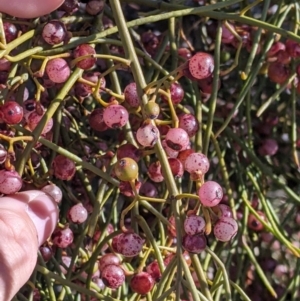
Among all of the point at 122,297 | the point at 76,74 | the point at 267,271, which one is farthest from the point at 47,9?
the point at 267,271

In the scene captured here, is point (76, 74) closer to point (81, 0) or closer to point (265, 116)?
point (81, 0)

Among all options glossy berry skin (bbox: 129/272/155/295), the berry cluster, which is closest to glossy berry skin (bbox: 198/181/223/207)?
the berry cluster

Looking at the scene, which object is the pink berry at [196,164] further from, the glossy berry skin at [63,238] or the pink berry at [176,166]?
the glossy berry skin at [63,238]

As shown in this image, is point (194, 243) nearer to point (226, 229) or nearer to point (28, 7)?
point (226, 229)

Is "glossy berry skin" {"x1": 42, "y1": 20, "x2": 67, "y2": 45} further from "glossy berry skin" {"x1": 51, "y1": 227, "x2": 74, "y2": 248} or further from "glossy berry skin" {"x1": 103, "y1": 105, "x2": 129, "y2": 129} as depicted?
"glossy berry skin" {"x1": 51, "y1": 227, "x2": 74, "y2": 248}

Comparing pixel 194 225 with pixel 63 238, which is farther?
pixel 63 238

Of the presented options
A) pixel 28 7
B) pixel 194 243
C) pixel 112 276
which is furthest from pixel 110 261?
pixel 28 7
